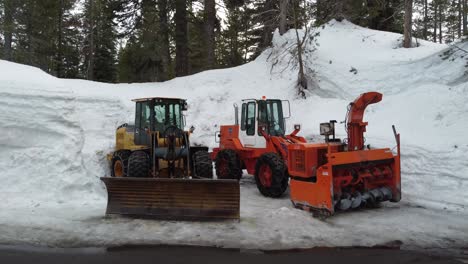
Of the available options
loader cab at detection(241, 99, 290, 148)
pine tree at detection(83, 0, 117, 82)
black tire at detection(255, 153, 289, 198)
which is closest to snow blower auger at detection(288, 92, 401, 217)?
black tire at detection(255, 153, 289, 198)

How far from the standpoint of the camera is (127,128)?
12414 millimetres

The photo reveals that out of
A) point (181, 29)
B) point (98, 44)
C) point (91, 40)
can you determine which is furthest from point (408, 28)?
point (98, 44)

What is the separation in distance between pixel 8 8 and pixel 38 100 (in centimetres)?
1830

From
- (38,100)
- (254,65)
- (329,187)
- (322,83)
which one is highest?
(254,65)

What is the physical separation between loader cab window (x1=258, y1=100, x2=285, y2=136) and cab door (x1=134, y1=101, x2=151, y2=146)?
3.18 m

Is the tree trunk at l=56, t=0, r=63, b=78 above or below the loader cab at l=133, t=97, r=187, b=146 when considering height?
above

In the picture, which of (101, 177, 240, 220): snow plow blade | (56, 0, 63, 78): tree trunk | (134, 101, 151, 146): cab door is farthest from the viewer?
(56, 0, 63, 78): tree trunk

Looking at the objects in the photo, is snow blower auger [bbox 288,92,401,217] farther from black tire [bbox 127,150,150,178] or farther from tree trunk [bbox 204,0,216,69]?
tree trunk [bbox 204,0,216,69]

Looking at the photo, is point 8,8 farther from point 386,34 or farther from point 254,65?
point 386,34

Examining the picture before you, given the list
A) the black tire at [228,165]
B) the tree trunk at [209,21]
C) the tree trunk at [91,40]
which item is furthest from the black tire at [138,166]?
the tree trunk at [91,40]

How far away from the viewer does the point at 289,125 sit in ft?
54.6

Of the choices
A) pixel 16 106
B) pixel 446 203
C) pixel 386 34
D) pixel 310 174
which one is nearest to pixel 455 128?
pixel 446 203

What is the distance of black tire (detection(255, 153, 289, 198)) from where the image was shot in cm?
1010

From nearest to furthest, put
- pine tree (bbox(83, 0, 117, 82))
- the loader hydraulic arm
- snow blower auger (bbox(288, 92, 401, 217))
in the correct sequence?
snow blower auger (bbox(288, 92, 401, 217)) < the loader hydraulic arm < pine tree (bbox(83, 0, 117, 82))
